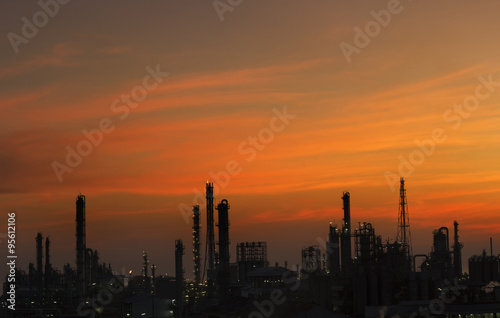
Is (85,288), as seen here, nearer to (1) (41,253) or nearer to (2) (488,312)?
(1) (41,253)

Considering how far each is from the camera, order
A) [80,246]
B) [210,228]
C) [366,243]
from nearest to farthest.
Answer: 1. [366,243]
2. [80,246]
3. [210,228]

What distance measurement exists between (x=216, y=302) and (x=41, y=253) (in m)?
58.9

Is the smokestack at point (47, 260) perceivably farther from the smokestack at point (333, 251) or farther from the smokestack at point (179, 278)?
the smokestack at point (333, 251)

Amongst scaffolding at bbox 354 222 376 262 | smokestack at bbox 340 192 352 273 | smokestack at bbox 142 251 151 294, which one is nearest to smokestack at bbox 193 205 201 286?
smokestack at bbox 142 251 151 294

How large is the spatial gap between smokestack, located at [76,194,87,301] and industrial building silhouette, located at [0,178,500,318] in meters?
0.15

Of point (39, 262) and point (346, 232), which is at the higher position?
point (346, 232)

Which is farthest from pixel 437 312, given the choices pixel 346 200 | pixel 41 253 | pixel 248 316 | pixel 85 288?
pixel 41 253

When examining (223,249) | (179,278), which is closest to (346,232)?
(223,249)

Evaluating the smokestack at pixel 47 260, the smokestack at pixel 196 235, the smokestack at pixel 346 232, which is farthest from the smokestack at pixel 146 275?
the smokestack at pixel 346 232

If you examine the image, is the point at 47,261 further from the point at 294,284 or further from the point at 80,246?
the point at 294,284

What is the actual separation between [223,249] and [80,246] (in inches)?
836

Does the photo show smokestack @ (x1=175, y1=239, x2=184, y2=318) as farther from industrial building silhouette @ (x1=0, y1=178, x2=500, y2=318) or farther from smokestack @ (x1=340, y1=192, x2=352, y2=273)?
smokestack @ (x1=340, y1=192, x2=352, y2=273)

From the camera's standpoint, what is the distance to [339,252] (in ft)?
386

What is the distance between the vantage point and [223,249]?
116 m
